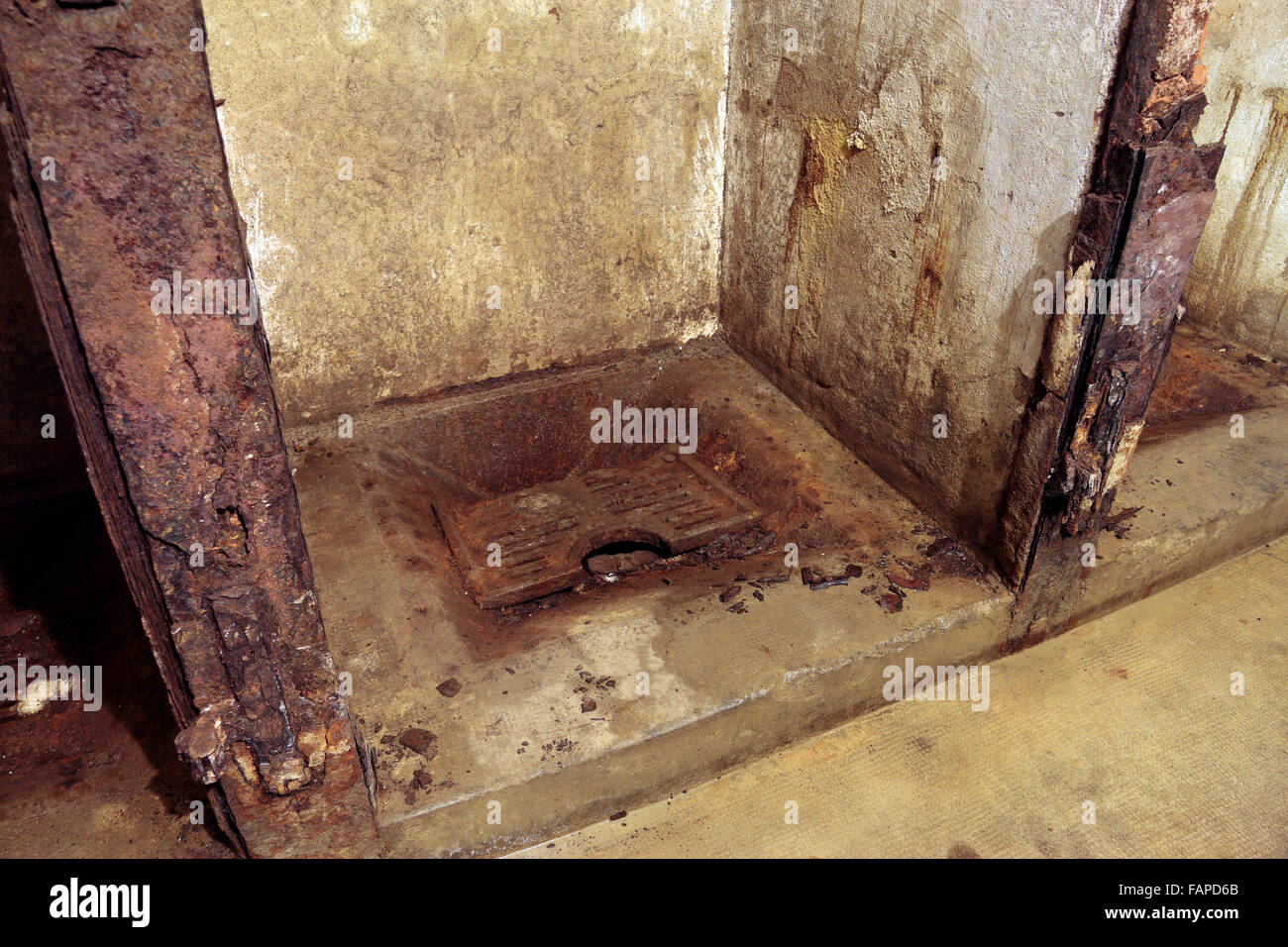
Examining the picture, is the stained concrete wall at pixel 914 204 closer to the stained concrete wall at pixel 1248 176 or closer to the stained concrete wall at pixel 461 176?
the stained concrete wall at pixel 461 176

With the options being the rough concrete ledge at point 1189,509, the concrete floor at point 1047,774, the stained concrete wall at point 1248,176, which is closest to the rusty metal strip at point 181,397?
the concrete floor at point 1047,774

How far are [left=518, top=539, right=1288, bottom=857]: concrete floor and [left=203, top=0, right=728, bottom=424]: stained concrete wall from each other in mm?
2204

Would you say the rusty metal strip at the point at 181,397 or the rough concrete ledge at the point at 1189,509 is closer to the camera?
the rusty metal strip at the point at 181,397

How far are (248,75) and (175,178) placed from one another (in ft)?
6.29

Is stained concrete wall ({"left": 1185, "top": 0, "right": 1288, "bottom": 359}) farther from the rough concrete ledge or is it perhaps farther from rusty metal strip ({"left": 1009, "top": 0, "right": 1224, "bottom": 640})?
rusty metal strip ({"left": 1009, "top": 0, "right": 1224, "bottom": 640})

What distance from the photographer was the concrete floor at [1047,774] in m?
2.79

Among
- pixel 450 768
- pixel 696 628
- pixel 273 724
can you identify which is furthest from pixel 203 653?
pixel 696 628

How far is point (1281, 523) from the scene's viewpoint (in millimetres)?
3986

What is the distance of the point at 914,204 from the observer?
3.36m

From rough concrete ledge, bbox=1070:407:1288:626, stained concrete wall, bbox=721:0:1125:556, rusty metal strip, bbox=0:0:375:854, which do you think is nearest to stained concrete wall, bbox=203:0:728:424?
stained concrete wall, bbox=721:0:1125:556

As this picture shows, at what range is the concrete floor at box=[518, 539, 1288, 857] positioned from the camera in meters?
2.79

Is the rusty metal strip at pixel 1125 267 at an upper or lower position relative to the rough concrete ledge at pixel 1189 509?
upper

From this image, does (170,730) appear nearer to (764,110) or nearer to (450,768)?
(450,768)

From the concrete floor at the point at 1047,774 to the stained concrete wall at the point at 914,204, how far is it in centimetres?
65
